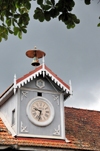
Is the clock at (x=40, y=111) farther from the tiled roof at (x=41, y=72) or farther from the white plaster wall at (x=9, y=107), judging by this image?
the tiled roof at (x=41, y=72)

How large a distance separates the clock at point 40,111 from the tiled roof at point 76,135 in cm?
112

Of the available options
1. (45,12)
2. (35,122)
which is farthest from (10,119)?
(45,12)

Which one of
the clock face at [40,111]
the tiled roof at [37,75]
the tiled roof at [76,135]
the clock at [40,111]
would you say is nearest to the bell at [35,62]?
the tiled roof at [37,75]

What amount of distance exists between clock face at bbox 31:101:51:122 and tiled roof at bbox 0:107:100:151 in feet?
4.31

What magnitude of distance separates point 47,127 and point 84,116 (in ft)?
18.3

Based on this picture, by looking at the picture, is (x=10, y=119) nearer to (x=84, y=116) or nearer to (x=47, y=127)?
(x=47, y=127)

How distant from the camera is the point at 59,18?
7738mm

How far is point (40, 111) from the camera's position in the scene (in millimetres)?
18562

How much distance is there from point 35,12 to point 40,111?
1137 cm

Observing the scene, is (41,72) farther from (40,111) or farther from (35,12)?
(35,12)

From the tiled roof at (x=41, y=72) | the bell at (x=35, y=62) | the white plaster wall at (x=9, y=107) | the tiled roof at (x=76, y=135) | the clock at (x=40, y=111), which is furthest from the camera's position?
the bell at (x=35, y=62)

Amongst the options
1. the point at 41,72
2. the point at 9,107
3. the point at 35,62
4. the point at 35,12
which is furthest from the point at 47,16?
the point at 35,62

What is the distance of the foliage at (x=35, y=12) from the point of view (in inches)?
299

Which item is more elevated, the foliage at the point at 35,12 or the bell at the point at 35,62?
the bell at the point at 35,62
